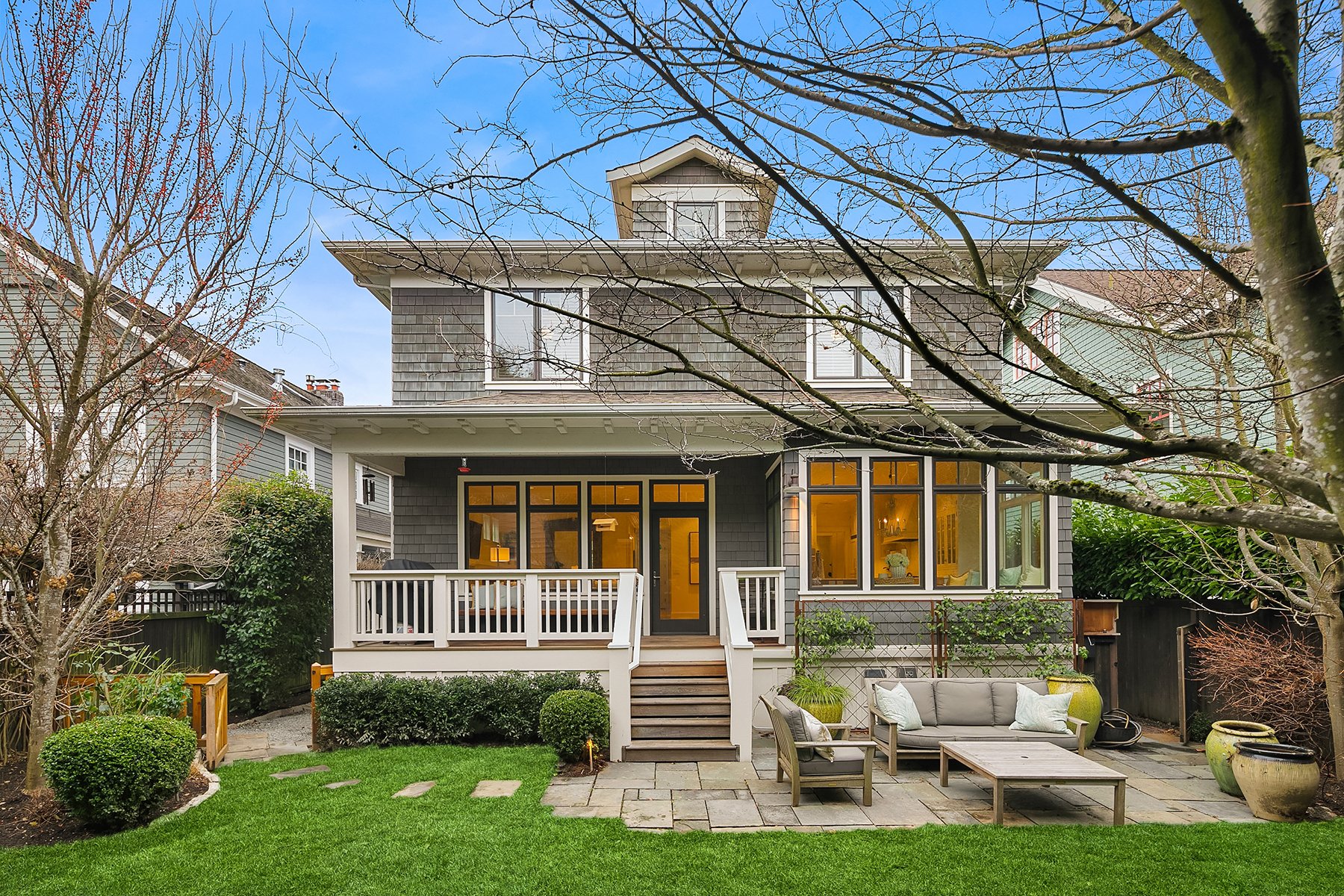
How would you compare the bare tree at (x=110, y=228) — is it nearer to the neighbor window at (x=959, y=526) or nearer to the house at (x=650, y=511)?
the house at (x=650, y=511)

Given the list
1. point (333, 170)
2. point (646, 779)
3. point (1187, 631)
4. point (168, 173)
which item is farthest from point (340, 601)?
point (1187, 631)

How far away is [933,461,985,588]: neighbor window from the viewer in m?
9.77

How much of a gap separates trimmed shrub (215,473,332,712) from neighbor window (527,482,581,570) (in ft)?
9.33

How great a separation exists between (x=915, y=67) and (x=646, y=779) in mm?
6171

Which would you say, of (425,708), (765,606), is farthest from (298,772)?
(765,606)

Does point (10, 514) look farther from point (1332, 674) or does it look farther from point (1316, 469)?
point (1332, 674)

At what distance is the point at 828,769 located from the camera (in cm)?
656

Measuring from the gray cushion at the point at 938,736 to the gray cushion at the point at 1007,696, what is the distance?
0.29 metres

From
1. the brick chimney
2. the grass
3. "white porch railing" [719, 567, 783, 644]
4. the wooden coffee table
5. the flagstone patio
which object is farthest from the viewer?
the brick chimney

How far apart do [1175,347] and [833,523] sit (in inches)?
182

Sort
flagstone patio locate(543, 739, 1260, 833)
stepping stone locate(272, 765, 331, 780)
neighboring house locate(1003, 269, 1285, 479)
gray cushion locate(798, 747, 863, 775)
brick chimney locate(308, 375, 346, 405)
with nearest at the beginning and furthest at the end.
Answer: neighboring house locate(1003, 269, 1285, 479) → flagstone patio locate(543, 739, 1260, 833) → gray cushion locate(798, 747, 863, 775) → stepping stone locate(272, 765, 331, 780) → brick chimney locate(308, 375, 346, 405)

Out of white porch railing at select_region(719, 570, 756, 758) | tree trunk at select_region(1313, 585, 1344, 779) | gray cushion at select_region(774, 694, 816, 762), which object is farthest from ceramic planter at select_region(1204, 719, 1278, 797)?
white porch railing at select_region(719, 570, 756, 758)

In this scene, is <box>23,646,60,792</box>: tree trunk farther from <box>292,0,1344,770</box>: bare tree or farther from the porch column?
<box>292,0,1344,770</box>: bare tree

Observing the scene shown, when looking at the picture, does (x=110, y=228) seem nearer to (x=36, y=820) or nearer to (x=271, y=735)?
(x=36, y=820)
